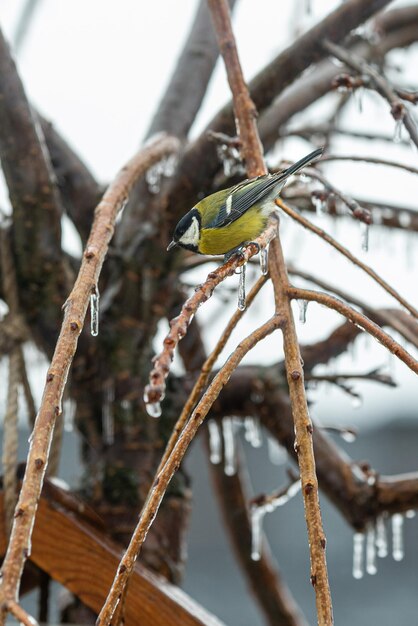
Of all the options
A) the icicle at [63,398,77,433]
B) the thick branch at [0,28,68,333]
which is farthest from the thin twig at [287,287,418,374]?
the icicle at [63,398,77,433]

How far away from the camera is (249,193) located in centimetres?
125

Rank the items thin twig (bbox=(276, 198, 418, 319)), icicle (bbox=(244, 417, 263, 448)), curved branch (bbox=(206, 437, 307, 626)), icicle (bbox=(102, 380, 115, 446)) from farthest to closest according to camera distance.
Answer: curved branch (bbox=(206, 437, 307, 626)), icicle (bbox=(244, 417, 263, 448)), icicle (bbox=(102, 380, 115, 446)), thin twig (bbox=(276, 198, 418, 319))

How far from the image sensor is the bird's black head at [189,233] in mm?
1334

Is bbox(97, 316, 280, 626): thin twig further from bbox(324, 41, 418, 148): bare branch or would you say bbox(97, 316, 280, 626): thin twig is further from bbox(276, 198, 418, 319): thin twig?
bbox(324, 41, 418, 148): bare branch

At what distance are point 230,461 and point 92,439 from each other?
18.0 inches

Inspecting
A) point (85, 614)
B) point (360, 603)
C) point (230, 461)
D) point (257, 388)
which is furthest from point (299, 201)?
point (360, 603)

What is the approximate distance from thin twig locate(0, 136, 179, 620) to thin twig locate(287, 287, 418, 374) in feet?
0.66

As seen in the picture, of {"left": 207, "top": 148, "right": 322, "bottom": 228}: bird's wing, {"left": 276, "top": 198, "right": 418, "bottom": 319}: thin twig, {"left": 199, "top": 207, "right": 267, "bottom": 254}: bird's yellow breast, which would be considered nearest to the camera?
{"left": 276, "top": 198, "right": 418, "bottom": 319}: thin twig

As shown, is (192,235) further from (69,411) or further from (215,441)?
(215,441)

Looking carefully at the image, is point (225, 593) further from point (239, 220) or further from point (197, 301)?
point (197, 301)

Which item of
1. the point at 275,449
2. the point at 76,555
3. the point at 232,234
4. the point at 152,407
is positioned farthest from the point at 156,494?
the point at 275,449

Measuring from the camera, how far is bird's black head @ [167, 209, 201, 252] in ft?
4.38

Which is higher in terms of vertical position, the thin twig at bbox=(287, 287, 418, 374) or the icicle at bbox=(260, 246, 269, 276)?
the icicle at bbox=(260, 246, 269, 276)

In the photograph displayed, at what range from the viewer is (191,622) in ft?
3.93
